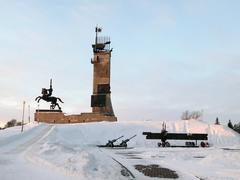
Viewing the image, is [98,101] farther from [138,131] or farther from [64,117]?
[138,131]

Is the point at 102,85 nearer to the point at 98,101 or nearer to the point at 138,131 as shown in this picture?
the point at 98,101

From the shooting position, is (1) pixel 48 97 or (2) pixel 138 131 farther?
(1) pixel 48 97

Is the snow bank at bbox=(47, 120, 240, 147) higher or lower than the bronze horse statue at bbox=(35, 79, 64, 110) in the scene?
lower

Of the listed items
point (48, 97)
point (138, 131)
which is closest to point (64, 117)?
point (48, 97)

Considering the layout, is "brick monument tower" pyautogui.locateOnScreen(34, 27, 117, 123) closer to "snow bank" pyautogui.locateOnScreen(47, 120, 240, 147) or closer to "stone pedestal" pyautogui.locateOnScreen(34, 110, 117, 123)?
"stone pedestal" pyautogui.locateOnScreen(34, 110, 117, 123)

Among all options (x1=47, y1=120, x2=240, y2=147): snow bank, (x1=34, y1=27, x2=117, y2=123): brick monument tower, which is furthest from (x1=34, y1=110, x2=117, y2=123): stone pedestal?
(x1=47, y1=120, x2=240, y2=147): snow bank

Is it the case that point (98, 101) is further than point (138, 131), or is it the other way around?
point (98, 101)

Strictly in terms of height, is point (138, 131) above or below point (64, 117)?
below

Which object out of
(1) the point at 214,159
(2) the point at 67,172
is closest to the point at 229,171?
(1) the point at 214,159

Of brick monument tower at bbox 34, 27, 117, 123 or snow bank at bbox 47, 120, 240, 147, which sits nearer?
snow bank at bbox 47, 120, 240, 147

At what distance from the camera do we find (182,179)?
602 inches

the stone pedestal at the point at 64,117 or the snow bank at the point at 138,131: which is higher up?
the stone pedestal at the point at 64,117

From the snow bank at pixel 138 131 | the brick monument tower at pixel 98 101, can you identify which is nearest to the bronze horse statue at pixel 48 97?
the brick monument tower at pixel 98 101

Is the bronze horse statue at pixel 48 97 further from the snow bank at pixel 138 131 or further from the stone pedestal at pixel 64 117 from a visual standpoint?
the snow bank at pixel 138 131
